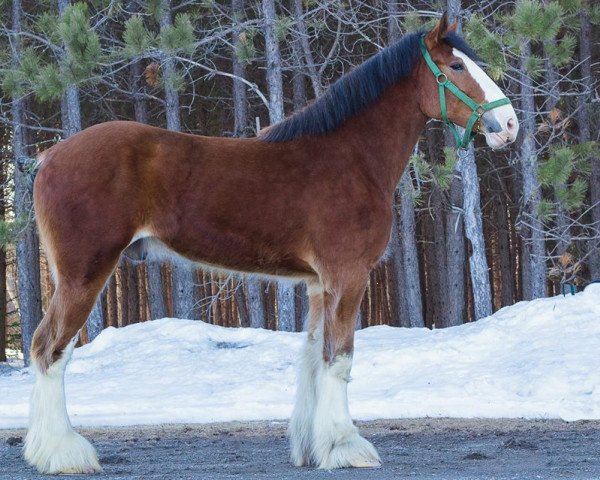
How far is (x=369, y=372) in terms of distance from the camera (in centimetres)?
1144

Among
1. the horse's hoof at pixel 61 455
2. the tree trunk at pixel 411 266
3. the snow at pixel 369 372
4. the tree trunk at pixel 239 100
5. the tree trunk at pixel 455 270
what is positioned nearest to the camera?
the horse's hoof at pixel 61 455

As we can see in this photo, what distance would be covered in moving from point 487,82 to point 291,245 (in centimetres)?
169

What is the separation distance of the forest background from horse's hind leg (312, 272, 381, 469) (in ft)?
7.37

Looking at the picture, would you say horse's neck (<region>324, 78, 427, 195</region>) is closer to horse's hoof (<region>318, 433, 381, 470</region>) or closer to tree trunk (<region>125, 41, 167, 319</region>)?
horse's hoof (<region>318, 433, 381, 470</region>)

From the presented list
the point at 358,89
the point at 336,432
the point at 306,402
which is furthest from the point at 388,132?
the point at 336,432

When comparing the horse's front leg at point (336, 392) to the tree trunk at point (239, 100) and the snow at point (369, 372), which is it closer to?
the snow at point (369, 372)

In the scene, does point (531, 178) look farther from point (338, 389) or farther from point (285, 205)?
point (338, 389)

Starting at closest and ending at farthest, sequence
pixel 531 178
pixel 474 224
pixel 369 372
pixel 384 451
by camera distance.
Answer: pixel 384 451 < pixel 369 372 < pixel 474 224 < pixel 531 178

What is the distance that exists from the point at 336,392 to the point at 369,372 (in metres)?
5.27

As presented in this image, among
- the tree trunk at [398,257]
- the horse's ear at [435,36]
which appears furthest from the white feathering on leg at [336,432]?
the tree trunk at [398,257]

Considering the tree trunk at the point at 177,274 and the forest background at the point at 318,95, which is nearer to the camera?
the forest background at the point at 318,95

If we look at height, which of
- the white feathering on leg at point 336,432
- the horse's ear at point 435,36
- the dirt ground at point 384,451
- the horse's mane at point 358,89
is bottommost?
the dirt ground at point 384,451

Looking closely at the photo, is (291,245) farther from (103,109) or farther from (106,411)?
(103,109)

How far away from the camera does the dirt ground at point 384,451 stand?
19.5 ft
